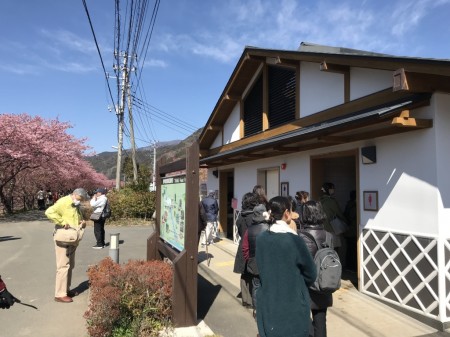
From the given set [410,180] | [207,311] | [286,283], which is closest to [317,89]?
[410,180]

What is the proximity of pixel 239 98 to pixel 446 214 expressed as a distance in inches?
296

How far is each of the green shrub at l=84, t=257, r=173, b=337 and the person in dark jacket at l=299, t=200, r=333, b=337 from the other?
179 cm

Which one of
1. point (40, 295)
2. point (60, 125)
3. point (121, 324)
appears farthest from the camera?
point (60, 125)

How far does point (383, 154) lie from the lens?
5754 millimetres

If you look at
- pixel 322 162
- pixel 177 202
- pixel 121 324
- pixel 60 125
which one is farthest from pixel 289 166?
pixel 60 125

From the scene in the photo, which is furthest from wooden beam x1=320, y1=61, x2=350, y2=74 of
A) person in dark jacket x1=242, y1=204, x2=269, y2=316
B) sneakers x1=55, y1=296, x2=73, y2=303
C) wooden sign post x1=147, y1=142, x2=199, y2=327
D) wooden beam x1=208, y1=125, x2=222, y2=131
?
wooden beam x1=208, y1=125, x2=222, y2=131

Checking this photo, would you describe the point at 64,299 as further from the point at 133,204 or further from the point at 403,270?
the point at 133,204

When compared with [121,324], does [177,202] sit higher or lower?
higher

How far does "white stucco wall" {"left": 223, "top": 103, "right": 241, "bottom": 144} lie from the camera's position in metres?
11.7

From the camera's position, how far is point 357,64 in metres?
5.83

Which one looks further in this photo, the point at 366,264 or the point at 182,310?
the point at 366,264

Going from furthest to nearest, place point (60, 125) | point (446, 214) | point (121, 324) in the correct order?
point (60, 125)
point (446, 214)
point (121, 324)

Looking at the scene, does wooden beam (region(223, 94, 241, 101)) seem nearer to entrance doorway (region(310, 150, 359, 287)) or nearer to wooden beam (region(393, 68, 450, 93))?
entrance doorway (region(310, 150, 359, 287))

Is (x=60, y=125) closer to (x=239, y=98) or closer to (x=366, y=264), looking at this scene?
(x=239, y=98)
